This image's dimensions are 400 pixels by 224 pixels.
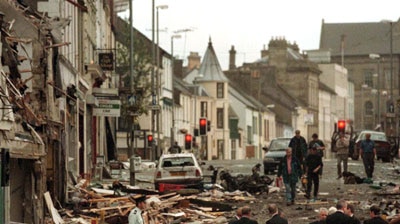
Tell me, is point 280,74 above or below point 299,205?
above

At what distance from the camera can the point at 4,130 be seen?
80.2 feet

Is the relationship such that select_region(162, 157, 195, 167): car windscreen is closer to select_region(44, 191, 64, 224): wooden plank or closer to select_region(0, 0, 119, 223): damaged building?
select_region(0, 0, 119, 223): damaged building

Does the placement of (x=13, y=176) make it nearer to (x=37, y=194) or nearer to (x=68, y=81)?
(x=37, y=194)

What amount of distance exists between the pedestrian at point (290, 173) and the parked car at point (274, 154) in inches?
651

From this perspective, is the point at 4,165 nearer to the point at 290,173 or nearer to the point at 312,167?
the point at 290,173

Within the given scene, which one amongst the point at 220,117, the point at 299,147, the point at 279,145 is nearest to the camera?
the point at 299,147

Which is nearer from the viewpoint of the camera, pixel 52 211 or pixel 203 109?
pixel 52 211

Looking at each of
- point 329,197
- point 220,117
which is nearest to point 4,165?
point 329,197

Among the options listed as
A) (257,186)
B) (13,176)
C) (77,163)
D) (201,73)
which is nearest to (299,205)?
(257,186)

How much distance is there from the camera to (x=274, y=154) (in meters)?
57.1

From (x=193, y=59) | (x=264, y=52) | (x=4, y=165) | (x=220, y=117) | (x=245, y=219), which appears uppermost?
(x=264, y=52)

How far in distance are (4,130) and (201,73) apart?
110168 millimetres

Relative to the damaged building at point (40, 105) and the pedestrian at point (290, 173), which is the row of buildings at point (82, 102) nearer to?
the damaged building at point (40, 105)

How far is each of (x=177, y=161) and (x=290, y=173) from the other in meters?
9.06
